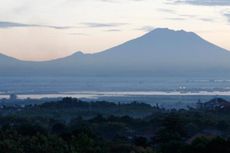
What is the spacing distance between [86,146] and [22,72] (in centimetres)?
10172

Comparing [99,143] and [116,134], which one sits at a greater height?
[99,143]

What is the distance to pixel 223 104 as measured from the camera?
1564 inches

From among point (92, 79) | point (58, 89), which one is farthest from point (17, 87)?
point (92, 79)

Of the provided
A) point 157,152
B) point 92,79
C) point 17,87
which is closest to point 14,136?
point 157,152

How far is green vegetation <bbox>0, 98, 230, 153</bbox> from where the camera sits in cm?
1617

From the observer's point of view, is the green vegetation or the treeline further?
the green vegetation

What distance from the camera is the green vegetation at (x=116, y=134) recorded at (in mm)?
16172

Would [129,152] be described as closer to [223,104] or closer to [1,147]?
[1,147]

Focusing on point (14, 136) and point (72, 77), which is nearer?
point (14, 136)

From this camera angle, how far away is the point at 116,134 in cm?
2448

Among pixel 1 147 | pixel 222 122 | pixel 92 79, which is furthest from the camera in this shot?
pixel 92 79

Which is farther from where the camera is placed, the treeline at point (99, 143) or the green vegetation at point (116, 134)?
the green vegetation at point (116, 134)

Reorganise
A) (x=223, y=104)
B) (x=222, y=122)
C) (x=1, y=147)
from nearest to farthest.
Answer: (x=1, y=147)
(x=222, y=122)
(x=223, y=104)

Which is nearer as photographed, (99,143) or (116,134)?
(99,143)
